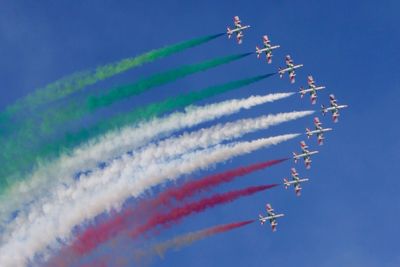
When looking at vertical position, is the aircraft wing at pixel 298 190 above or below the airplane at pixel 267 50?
below

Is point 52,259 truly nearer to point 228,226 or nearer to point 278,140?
point 228,226

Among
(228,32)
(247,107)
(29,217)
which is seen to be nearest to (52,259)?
(29,217)

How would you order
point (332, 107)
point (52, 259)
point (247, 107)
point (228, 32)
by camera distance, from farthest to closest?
point (332, 107), point (228, 32), point (247, 107), point (52, 259)

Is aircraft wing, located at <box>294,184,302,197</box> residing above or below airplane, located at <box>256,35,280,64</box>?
below

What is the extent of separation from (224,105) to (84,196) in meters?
17.0

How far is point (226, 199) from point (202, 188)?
280 cm

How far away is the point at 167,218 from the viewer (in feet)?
305

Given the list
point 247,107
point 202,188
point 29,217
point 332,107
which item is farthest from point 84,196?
point 332,107

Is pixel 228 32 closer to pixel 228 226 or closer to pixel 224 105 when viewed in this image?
pixel 224 105

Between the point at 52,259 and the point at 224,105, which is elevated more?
the point at 224,105

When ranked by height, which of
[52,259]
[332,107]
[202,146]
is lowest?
[52,259]

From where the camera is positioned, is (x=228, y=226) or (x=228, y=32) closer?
A: (x=228, y=226)

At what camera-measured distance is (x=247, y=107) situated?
9881 cm

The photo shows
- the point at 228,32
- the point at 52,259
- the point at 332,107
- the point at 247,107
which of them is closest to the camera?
the point at 52,259
